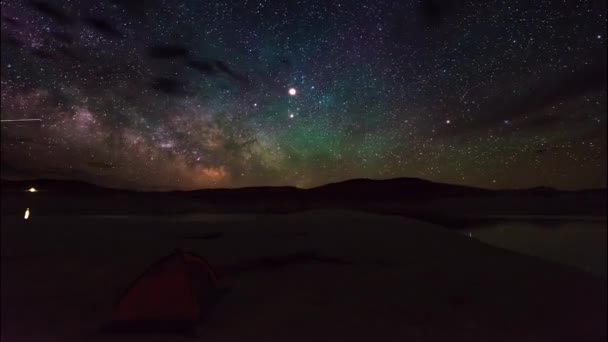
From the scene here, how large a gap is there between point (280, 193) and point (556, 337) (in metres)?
102

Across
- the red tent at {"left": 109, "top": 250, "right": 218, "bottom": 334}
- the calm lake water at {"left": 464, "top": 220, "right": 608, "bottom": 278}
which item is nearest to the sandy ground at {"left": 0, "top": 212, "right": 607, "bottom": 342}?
the red tent at {"left": 109, "top": 250, "right": 218, "bottom": 334}

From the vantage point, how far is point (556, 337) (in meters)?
7.01

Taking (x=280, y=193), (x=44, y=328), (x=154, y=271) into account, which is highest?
(x=280, y=193)

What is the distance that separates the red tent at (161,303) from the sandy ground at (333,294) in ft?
1.31

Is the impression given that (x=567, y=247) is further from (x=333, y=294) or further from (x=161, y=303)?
(x=161, y=303)

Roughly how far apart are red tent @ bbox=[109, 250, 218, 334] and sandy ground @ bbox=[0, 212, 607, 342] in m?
0.40

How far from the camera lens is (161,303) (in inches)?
287

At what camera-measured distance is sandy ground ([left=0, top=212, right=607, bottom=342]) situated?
283 inches

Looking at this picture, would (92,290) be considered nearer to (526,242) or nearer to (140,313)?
(140,313)

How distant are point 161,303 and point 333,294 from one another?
471cm

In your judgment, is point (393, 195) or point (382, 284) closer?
point (382, 284)

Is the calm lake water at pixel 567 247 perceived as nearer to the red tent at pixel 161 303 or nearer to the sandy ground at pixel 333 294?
the sandy ground at pixel 333 294

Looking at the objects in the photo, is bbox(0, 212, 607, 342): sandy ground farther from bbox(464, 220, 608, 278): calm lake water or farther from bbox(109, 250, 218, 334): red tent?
bbox(464, 220, 608, 278): calm lake water

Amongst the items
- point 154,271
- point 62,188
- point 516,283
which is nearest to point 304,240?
point 516,283
